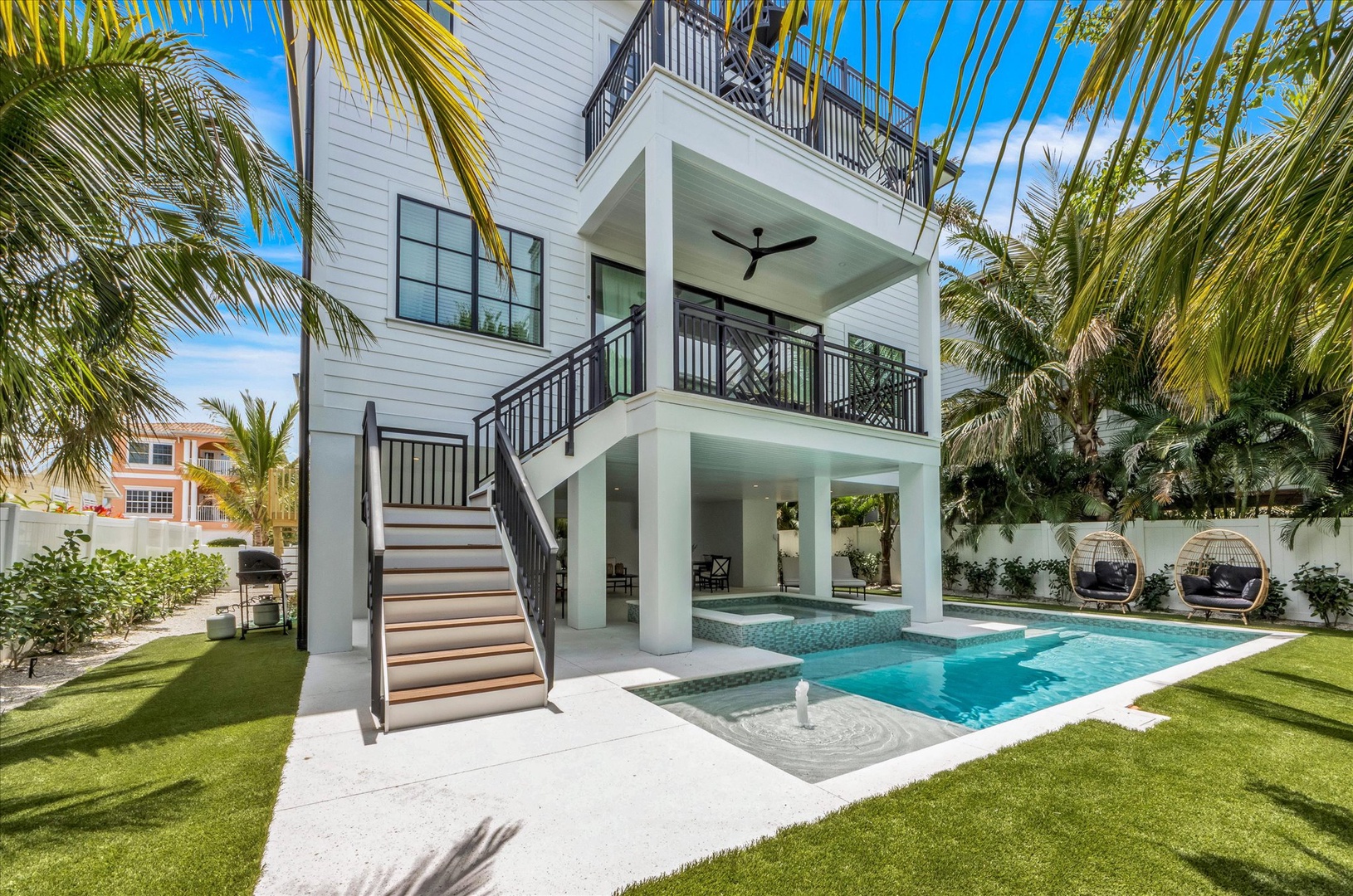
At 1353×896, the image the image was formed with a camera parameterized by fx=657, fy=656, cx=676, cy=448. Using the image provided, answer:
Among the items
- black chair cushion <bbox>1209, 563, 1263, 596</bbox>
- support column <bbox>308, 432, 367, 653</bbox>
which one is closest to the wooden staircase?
support column <bbox>308, 432, 367, 653</bbox>

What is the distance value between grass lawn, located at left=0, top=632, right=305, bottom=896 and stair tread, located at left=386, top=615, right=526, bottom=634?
40.2 inches

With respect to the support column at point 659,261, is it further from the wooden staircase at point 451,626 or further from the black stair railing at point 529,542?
the wooden staircase at point 451,626

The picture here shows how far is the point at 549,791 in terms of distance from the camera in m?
3.70

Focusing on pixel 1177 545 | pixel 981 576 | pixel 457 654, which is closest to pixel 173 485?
pixel 457 654

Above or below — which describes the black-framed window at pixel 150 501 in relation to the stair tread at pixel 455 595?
above

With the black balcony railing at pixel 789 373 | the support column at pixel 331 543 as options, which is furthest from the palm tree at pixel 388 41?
the support column at pixel 331 543

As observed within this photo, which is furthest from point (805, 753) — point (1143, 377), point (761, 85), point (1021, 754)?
point (1143, 377)

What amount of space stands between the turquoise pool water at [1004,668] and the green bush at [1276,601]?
7.49ft

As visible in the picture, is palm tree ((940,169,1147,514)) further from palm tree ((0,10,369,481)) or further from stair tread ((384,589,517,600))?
palm tree ((0,10,369,481))

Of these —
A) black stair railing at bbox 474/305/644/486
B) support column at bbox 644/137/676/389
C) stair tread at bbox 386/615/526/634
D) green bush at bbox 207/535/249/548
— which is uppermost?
support column at bbox 644/137/676/389

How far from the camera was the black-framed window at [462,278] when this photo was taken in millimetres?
8625

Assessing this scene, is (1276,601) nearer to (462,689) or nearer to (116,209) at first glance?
(462,689)

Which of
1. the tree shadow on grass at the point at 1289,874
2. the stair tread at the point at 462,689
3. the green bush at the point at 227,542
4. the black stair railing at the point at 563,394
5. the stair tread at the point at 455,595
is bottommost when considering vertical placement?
the tree shadow on grass at the point at 1289,874

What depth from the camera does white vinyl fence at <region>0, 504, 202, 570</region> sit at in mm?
7027
